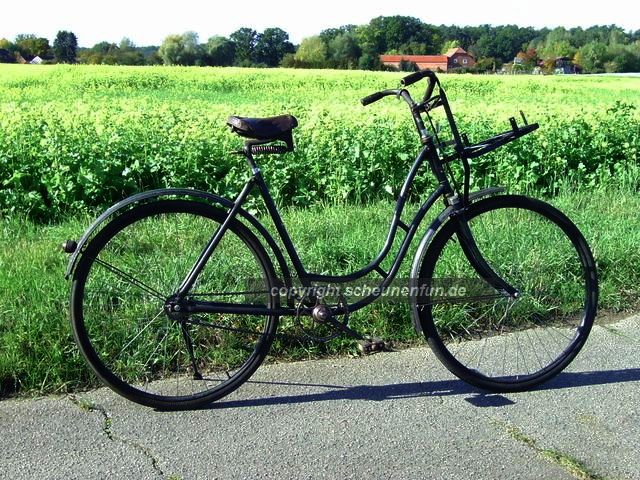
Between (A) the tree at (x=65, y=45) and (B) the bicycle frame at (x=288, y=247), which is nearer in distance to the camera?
(B) the bicycle frame at (x=288, y=247)

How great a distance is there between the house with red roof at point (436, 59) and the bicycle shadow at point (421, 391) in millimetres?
30117

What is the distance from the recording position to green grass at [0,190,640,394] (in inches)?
130

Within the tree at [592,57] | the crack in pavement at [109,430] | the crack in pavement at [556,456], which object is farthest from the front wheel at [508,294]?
the tree at [592,57]

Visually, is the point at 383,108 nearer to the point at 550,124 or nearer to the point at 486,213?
the point at 550,124

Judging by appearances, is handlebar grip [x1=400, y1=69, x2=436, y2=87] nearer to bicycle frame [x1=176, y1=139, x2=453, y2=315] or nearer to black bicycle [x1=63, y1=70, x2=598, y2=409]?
black bicycle [x1=63, y1=70, x2=598, y2=409]

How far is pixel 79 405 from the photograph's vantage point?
311 centimetres

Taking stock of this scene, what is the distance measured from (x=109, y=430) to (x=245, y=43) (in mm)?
55273

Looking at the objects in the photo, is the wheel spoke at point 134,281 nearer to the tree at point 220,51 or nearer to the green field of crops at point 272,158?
the green field of crops at point 272,158

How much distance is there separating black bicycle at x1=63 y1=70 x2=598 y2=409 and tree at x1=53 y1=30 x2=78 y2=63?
55470 mm

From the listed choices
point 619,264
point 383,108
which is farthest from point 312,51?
point 619,264

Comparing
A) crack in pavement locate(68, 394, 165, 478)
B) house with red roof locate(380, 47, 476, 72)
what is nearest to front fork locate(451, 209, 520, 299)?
crack in pavement locate(68, 394, 165, 478)

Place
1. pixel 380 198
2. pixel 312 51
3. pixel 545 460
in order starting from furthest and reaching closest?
pixel 312 51
pixel 380 198
pixel 545 460

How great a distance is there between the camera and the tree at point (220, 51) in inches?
2051

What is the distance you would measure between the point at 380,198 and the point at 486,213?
352 cm
